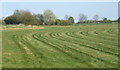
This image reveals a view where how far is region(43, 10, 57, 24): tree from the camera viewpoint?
7200 cm

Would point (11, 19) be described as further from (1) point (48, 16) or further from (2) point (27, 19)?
(1) point (48, 16)

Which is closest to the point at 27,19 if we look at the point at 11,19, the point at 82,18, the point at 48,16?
the point at 48,16

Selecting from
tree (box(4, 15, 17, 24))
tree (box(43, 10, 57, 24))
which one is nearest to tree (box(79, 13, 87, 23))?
tree (box(43, 10, 57, 24))

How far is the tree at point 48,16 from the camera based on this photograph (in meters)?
72.0

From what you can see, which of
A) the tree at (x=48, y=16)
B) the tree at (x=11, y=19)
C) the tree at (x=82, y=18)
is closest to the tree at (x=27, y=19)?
the tree at (x=11, y=19)

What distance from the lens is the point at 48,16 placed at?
72.0 m

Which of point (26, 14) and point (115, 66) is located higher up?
point (26, 14)

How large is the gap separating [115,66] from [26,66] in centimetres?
302

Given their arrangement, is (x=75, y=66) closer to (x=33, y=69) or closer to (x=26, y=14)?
(x=33, y=69)

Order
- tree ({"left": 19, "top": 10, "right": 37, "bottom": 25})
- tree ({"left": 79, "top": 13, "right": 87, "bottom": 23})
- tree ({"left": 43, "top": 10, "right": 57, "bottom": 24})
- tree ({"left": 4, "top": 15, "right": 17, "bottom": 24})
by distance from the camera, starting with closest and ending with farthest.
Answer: tree ({"left": 19, "top": 10, "right": 37, "bottom": 25})
tree ({"left": 4, "top": 15, "right": 17, "bottom": 24})
tree ({"left": 43, "top": 10, "right": 57, "bottom": 24})
tree ({"left": 79, "top": 13, "right": 87, "bottom": 23})

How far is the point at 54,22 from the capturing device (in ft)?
237

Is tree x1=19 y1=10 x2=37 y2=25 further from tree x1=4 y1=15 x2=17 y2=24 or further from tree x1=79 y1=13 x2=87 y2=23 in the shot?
tree x1=79 y1=13 x2=87 y2=23

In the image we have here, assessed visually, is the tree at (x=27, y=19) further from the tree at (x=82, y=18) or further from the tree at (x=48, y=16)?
the tree at (x=82, y=18)

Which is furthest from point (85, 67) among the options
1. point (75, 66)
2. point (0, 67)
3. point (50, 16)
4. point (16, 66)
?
point (50, 16)
